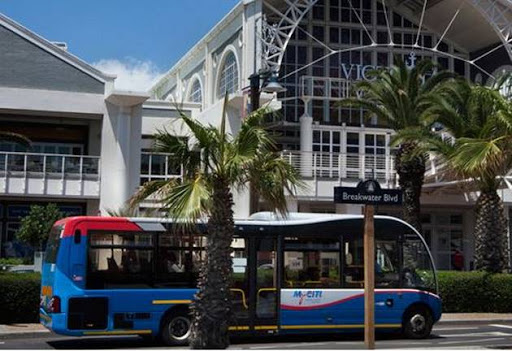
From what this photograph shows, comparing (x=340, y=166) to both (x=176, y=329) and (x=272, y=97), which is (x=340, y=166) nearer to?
(x=272, y=97)

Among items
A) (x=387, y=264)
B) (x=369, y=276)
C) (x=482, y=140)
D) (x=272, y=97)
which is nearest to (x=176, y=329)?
(x=387, y=264)

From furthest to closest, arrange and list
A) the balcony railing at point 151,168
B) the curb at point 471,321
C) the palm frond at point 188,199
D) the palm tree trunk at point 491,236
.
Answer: the balcony railing at point 151,168 → the palm tree trunk at point 491,236 → the curb at point 471,321 → the palm frond at point 188,199

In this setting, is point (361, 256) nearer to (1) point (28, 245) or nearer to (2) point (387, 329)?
(2) point (387, 329)

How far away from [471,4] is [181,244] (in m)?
29.9

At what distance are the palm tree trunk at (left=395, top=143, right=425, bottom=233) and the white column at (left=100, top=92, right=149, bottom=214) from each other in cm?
1104

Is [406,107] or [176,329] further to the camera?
[406,107]

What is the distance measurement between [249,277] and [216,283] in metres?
4.18

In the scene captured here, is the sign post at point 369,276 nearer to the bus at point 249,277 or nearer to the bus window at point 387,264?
the bus at point 249,277

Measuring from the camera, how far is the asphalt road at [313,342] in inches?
596

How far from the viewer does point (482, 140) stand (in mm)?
22172

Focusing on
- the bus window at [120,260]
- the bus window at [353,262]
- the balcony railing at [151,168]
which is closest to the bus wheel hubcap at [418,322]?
the bus window at [353,262]

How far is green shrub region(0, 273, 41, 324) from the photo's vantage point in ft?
60.8

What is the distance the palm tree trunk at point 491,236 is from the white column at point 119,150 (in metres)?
14.4

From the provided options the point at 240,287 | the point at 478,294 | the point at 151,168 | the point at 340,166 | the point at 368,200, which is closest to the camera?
the point at 368,200
